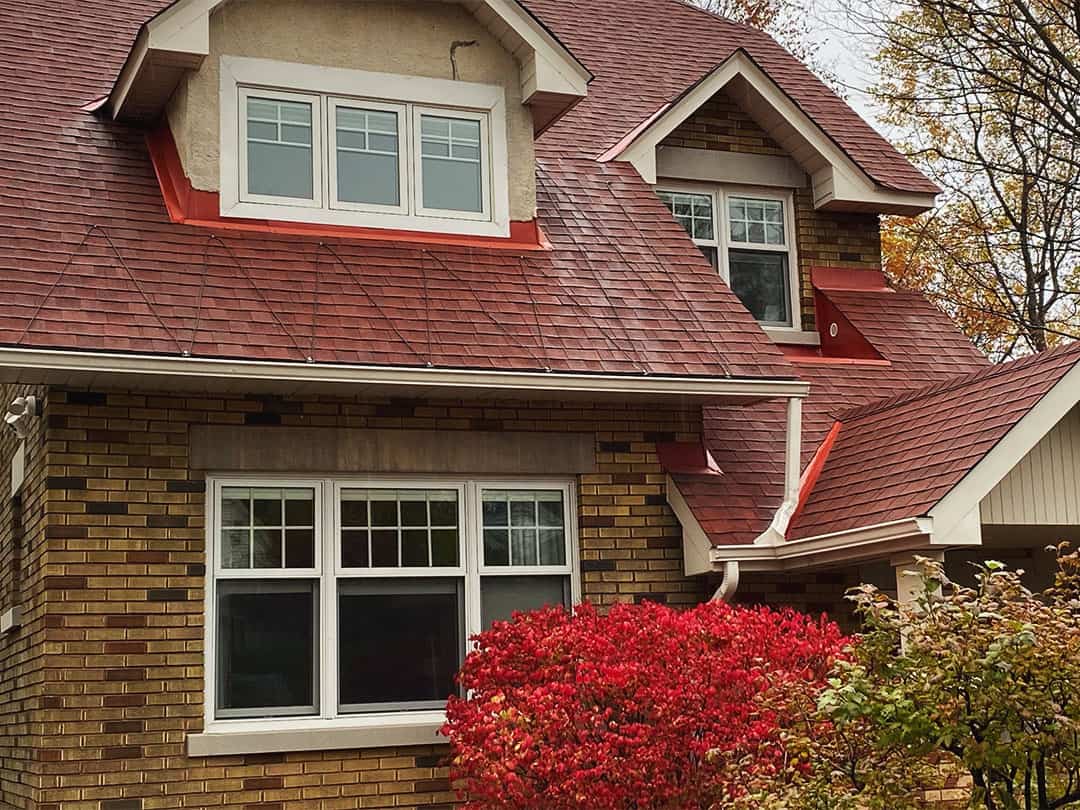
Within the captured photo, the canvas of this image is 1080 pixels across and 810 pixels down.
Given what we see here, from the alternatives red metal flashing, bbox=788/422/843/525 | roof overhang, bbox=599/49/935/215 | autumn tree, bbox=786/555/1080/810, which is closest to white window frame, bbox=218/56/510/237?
roof overhang, bbox=599/49/935/215

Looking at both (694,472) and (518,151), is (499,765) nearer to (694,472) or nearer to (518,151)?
(694,472)

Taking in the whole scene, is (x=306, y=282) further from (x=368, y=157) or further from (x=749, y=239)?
(x=749, y=239)

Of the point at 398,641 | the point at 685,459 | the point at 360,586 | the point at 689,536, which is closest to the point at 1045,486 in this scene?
the point at 689,536

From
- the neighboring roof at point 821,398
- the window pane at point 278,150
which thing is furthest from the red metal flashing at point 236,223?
the neighboring roof at point 821,398

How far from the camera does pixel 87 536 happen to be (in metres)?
10.0

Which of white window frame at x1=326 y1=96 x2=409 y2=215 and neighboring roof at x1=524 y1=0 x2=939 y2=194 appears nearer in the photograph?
white window frame at x1=326 y1=96 x2=409 y2=215

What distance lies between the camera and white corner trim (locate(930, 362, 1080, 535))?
9.75 metres

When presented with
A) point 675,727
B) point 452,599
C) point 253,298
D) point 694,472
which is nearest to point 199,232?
point 253,298

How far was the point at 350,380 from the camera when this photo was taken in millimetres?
10258

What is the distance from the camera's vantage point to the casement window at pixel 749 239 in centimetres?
1445

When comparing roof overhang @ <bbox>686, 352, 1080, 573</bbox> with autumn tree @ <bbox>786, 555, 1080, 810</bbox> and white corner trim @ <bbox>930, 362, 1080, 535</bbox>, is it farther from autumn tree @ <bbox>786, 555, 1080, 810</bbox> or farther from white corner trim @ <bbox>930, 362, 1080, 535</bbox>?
autumn tree @ <bbox>786, 555, 1080, 810</bbox>

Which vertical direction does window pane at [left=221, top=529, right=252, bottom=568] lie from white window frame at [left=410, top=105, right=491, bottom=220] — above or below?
below

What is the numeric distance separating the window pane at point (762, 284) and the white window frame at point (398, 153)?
3.94 metres

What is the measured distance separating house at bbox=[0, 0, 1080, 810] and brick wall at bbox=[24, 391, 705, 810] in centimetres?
2
